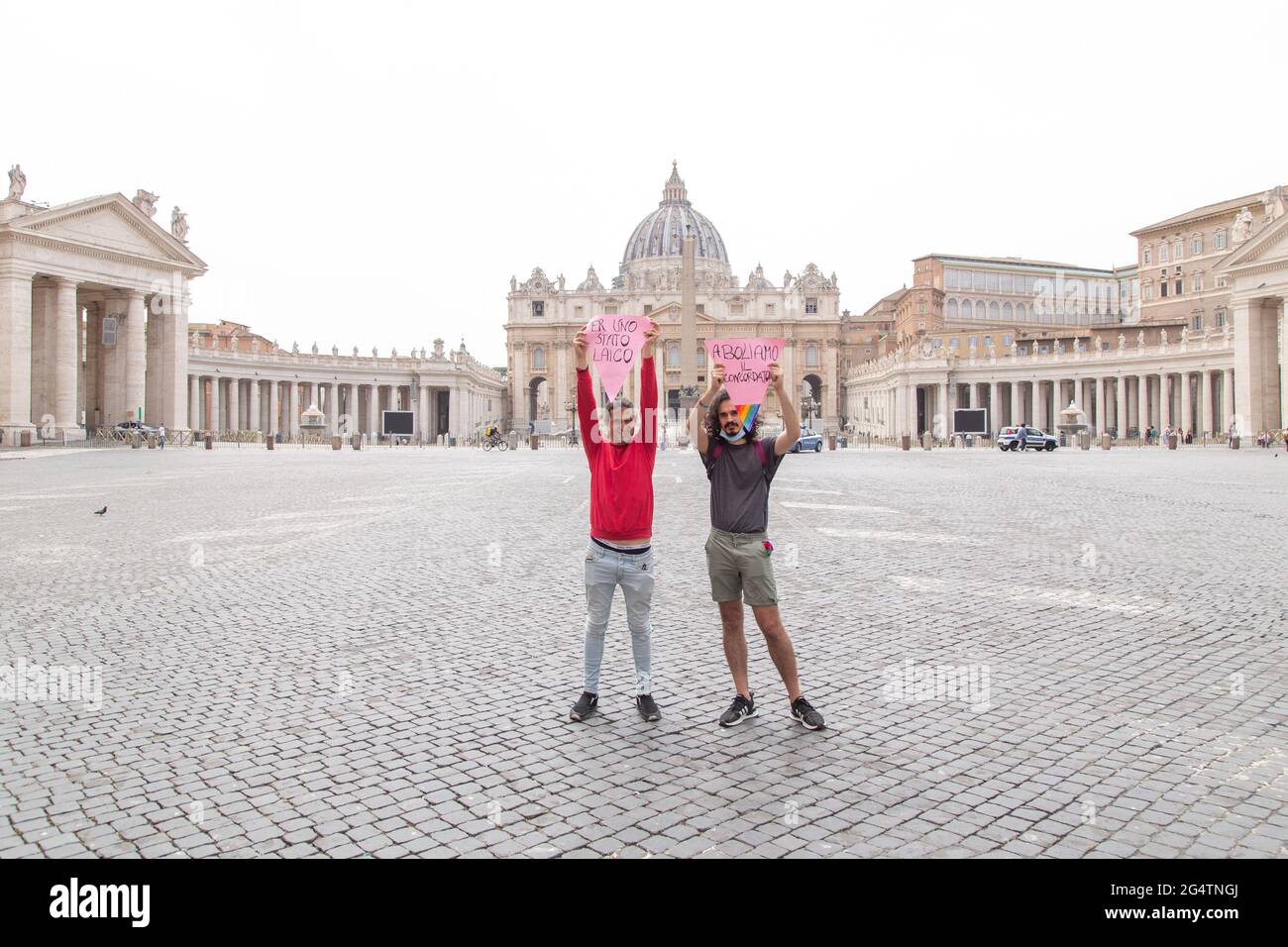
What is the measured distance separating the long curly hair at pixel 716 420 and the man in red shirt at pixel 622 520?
29cm

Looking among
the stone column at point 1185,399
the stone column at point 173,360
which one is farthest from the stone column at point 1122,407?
the stone column at point 173,360

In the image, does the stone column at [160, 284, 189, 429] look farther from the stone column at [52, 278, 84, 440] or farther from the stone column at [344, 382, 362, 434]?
the stone column at [344, 382, 362, 434]

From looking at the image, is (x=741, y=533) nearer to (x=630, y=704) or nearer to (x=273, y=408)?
(x=630, y=704)

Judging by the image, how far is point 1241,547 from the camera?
10.5 m

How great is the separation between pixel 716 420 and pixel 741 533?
59 centimetres

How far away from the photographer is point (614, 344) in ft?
15.7

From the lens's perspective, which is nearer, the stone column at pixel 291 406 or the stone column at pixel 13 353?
the stone column at pixel 13 353

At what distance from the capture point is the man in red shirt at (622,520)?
4734 mm

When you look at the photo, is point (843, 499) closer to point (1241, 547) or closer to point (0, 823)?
point (1241, 547)

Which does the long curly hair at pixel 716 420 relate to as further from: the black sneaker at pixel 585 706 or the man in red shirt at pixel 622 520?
the black sneaker at pixel 585 706

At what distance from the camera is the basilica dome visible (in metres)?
126

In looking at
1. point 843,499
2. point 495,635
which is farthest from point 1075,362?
point 495,635

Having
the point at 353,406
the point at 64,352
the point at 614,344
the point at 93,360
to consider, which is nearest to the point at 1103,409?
the point at 353,406
